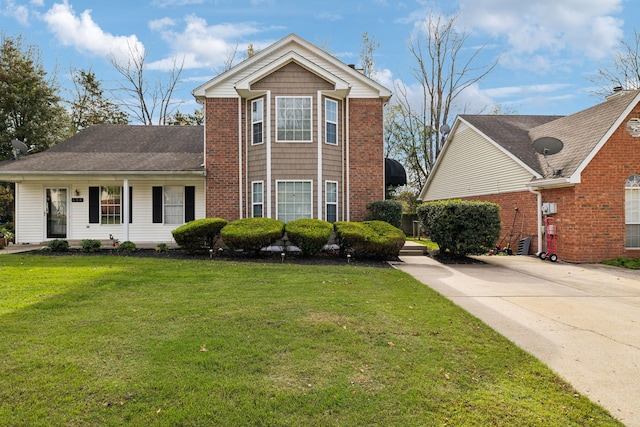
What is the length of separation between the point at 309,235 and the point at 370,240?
1843 millimetres

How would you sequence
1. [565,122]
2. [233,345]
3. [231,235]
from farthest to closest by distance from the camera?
[565,122]
[231,235]
[233,345]

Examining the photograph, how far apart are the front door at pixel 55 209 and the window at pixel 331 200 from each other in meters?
10.5

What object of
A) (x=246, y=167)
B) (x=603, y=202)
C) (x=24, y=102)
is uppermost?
(x=24, y=102)

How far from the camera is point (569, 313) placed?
234 inches

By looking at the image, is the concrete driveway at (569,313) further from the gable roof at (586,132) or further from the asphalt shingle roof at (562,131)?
the asphalt shingle roof at (562,131)

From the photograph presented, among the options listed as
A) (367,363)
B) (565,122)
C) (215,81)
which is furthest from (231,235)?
(565,122)

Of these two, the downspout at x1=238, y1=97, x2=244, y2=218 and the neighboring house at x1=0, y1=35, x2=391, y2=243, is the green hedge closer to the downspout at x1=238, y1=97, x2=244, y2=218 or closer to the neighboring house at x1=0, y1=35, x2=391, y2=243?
the neighboring house at x1=0, y1=35, x2=391, y2=243

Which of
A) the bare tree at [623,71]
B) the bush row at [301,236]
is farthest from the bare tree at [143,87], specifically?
the bare tree at [623,71]

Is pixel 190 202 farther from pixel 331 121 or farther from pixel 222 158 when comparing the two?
pixel 331 121

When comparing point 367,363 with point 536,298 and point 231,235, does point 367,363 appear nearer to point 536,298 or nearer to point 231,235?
point 536,298

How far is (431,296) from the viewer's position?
22.5 feet

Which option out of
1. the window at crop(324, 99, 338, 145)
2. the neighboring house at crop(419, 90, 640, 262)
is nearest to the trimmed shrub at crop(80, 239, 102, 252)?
the window at crop(324, 99, 338, 145)

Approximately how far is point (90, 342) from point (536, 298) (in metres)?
7.29

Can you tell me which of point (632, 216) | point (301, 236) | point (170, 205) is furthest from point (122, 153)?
point (632, 216)
